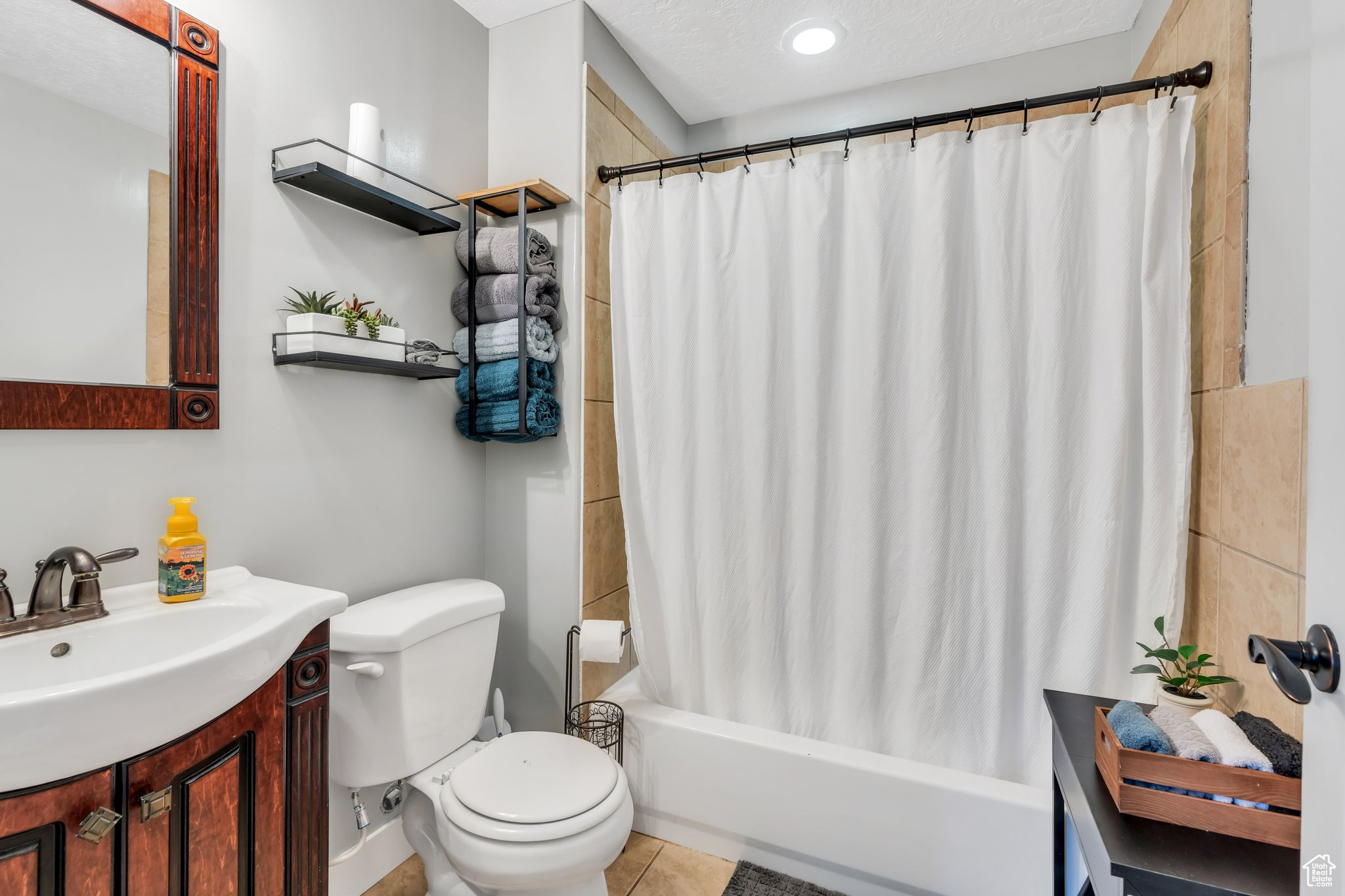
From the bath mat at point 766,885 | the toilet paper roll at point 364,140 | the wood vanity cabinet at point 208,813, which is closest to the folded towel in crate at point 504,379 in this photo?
the toilet paper roll at point 364,140

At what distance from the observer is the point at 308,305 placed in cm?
134

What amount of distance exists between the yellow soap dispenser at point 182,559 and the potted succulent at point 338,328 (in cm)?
38

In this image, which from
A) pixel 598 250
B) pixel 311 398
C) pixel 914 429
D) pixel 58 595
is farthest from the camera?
pixel 598 250

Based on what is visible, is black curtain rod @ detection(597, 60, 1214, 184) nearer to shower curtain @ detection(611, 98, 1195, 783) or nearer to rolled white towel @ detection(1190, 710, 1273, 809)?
shower curtain @ detection(611, 98, 1195, 783)

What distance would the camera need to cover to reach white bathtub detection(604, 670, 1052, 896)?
1388 mm

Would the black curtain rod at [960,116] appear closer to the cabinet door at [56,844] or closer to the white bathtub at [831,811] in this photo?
the white bathtub at [831,811]

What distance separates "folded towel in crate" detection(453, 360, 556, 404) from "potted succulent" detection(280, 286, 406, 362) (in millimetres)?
253

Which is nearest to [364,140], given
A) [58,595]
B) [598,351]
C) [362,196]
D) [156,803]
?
[362,196]

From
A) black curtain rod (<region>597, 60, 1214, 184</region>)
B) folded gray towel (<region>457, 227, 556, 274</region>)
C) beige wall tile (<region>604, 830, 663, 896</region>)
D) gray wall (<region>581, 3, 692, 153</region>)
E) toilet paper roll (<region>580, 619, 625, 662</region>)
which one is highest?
gray wall (<region>581, 3, 692, 153</region>)

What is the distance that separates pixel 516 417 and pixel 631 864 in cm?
122

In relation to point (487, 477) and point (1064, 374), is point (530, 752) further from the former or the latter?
point (1064, 374)

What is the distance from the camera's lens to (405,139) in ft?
5.36

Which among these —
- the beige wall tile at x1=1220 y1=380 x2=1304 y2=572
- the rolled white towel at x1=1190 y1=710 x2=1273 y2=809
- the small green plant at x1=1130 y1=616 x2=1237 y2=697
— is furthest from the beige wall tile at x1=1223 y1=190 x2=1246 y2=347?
the rolled white towel at x1=1190 y1=710 x2=1273 y2=809

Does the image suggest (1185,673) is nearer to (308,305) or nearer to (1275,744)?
(1275,744)
